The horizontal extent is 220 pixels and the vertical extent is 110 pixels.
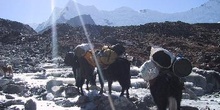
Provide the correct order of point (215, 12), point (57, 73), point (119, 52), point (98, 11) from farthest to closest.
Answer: point (215, 12)
point (98, 11)
point (57, 73)
point (119, 52)

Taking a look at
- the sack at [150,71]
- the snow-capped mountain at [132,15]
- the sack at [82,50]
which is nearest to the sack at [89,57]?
the sack at [82,50]

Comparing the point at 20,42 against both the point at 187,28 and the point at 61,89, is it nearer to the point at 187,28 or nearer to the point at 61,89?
the point at 187,28

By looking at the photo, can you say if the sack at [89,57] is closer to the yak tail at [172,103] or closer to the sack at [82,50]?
the sack at [82,50]

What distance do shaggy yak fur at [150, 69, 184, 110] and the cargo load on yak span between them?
93 millimetres

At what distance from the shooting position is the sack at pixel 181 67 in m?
5.77

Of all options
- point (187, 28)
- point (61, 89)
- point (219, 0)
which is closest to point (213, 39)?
point (187, 28)

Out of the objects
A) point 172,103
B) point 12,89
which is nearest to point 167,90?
point 172,103

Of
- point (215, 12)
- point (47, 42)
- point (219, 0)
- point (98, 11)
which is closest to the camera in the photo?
point (47, 42)

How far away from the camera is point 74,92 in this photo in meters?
10.7

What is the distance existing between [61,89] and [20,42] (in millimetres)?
27522

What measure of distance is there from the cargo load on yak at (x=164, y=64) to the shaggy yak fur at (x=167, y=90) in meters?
0.09

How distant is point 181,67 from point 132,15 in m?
112

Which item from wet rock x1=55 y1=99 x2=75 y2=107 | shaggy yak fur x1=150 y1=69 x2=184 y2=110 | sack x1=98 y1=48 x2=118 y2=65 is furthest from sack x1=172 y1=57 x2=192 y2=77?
wet rock x1=55 y1=99 x2=75 y2=107

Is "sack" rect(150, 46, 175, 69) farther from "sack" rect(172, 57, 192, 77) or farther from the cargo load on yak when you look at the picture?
"sack" rect(172, 57, 192, 77)
